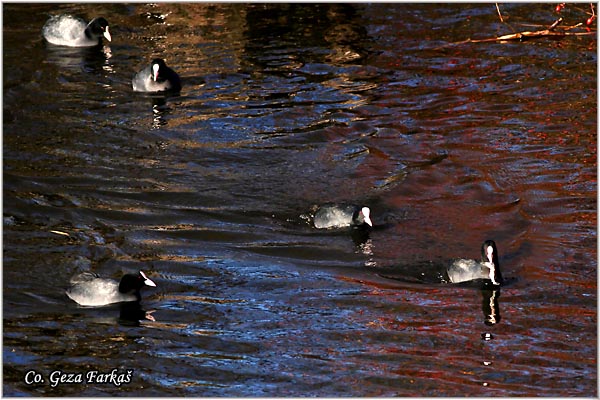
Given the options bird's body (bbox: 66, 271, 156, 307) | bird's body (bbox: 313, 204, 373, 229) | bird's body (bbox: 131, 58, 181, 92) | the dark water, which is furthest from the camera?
bird's body (bbox: 131, 58, 181, 92)

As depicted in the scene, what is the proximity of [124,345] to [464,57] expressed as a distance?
9464 millimetres

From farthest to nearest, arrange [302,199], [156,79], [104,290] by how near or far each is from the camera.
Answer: [156,79]
[302,199]
[104,290]

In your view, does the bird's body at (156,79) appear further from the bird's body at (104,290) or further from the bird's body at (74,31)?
the bird's body at (104,290)

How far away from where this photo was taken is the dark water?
8492 millimetres

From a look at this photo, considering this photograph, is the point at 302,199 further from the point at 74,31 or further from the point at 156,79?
the point at 74,31

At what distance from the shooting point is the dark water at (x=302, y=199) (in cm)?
849

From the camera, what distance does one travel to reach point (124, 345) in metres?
8.67

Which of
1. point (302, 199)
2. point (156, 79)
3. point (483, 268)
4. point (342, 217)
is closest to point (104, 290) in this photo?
point (342, 217)

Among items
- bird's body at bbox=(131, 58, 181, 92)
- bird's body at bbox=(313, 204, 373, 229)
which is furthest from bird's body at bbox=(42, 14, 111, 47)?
bird's body at bbox=(313, 204, 373, 229)

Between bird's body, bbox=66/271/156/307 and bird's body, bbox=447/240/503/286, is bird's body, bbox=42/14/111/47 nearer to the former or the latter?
bird's body, bbox=66/271/156/307

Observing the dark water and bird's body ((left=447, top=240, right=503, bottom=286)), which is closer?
the dark water

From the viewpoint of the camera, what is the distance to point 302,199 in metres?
11.9

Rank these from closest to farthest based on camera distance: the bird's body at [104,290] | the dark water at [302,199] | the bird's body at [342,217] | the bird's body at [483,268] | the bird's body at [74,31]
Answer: the dark water at [302,199]
the bird's body at [104,290]
the bird's body at [483,268]
the bird's body at [342,217]
the bird's body at [74,31]

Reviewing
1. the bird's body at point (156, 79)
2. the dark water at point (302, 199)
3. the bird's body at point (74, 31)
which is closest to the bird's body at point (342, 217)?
the dark water at point (302, 199)
